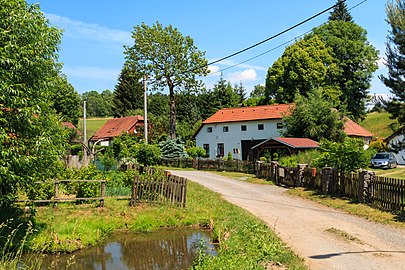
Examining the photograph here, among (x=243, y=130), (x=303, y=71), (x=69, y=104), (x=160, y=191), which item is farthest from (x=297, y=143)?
(x=69, y=104)

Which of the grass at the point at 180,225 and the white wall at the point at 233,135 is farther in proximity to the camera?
the white wall at the point at 233,135

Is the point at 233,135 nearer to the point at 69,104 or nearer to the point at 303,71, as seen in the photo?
the point at 303,71

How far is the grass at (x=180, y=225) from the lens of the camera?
8469mm

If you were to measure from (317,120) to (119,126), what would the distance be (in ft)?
109

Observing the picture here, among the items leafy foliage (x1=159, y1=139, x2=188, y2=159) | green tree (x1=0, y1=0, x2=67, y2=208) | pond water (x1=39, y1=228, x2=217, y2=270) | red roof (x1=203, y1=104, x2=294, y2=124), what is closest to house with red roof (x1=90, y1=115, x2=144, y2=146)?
red roof (x1=203, y1=104, x2=294, y2=124)

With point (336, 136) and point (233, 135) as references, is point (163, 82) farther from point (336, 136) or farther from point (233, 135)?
point (336, 136)

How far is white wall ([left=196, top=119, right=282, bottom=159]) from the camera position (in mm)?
43781

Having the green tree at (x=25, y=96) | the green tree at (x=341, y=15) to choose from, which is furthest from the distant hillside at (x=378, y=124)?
the green tree at (x=25, y=96)

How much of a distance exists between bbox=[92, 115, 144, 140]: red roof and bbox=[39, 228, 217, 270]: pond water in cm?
4474

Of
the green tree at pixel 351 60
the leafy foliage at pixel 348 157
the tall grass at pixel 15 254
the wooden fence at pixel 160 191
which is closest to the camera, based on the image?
the tall grass at pixel 15 254

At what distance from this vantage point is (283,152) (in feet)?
114

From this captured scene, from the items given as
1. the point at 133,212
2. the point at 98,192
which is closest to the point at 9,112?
the point at 133,212

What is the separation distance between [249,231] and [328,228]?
2.51 meters

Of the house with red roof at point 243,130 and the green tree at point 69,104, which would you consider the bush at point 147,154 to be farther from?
the green tree at point 69,104
